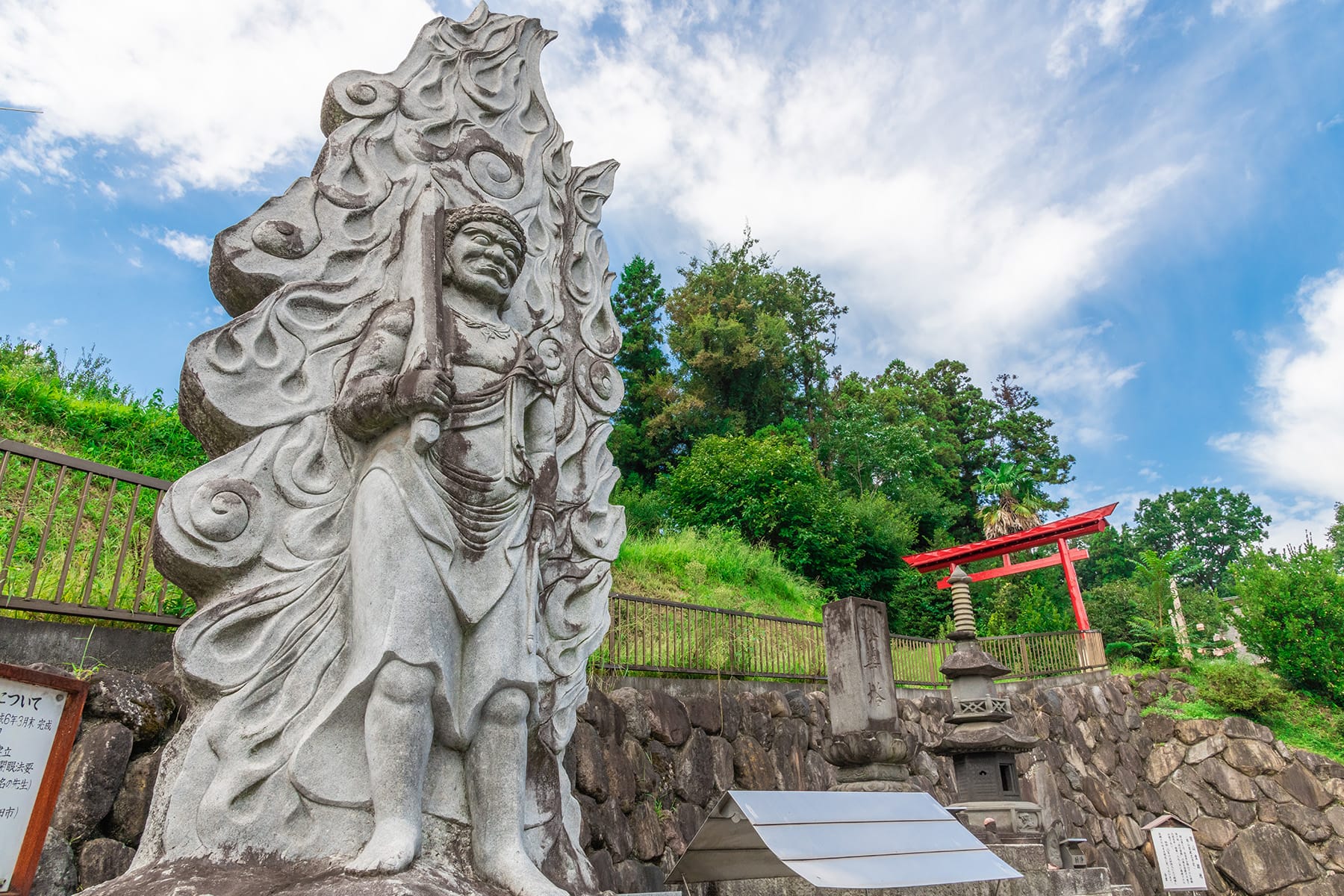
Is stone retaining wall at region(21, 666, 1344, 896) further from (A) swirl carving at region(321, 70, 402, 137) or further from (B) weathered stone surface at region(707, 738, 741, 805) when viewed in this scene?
(A) swirl carving at region(321, 70, 402, 137)

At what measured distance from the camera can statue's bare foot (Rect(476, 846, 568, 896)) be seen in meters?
2.69

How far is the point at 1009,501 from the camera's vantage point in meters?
28.8

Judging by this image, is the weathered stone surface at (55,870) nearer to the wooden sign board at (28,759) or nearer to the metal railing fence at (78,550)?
the wooden sign board at (28,759)

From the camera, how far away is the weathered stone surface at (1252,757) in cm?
1405

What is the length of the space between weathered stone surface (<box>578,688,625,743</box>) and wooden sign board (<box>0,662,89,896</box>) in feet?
14.3

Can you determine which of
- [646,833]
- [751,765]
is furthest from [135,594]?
[751,765]

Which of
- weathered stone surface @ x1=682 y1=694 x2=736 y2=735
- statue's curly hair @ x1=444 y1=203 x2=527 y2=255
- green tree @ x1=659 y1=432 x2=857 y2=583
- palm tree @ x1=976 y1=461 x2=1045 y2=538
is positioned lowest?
weathered stone surface @ x1=682 y1=694 x2=736 y2=735

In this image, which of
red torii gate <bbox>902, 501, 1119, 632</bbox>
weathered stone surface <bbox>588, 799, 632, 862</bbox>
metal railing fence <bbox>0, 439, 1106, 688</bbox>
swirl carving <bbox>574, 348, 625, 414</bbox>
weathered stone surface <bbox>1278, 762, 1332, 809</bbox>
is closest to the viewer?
metal railing fence <bbox>0, 439, 1106, 688</bbox>

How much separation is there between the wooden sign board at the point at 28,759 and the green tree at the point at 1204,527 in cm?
4451

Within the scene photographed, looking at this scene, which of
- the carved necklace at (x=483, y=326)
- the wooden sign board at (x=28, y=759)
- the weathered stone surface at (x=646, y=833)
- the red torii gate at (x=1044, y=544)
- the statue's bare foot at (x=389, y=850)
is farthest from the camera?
the red torii gate at (x=1044, y=544)

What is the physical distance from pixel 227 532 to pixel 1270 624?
18.1m

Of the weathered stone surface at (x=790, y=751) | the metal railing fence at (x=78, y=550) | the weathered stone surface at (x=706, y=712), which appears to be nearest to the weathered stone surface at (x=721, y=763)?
the weathered stone surface at (x=706, y=712)

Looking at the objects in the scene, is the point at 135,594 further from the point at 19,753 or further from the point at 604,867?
the point at 604,867

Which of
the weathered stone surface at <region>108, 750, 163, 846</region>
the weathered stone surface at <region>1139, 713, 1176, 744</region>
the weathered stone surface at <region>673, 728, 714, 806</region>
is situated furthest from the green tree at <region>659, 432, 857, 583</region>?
the weathered stone surface at <region>108, 750, 163, 846</region>
